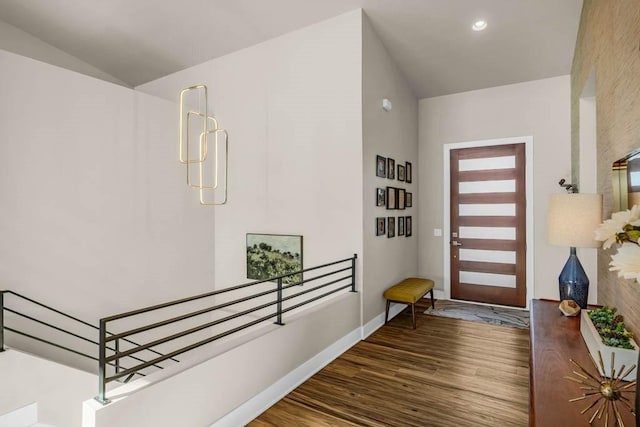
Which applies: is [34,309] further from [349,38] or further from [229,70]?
[349,38]

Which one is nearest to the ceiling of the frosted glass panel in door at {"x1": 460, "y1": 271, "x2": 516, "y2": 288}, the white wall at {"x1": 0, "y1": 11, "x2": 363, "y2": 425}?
the white wall at {"x1": 0, "y1": 11, "x2": 363, "y2": 425}

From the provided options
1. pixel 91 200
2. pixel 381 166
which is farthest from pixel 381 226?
pixel 91 200

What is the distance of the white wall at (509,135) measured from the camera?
468 centimetres

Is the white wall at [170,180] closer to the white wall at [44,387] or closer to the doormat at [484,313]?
the white wall at [44,387]

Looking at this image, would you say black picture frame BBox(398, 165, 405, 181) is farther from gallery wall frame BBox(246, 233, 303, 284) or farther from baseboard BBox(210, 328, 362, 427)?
baseboard BBox(210, 328, 362, 427)

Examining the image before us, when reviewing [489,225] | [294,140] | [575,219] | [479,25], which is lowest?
[489,225]

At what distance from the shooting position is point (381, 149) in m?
4.20

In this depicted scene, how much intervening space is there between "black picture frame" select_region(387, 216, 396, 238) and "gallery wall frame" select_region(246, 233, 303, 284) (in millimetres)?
1132

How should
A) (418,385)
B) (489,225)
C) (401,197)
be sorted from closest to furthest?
(418,385)
(401,197)
(489,225)

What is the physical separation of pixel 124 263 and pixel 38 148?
154cm

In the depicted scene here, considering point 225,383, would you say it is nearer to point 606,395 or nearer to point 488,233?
point 606,395

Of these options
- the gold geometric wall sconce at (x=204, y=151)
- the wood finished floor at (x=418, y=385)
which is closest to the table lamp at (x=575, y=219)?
the wood finished floor at (x=418, y=385)

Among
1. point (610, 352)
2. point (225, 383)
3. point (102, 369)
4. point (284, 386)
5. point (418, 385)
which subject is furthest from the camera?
point (418, 385)

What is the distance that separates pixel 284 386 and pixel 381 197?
2343 mm
